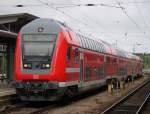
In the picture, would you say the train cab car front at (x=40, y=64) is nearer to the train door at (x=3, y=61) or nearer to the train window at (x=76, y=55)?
the train window at (x=76, y=55)

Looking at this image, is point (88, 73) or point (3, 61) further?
point (3, 61)

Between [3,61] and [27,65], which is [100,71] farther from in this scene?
[27,65]

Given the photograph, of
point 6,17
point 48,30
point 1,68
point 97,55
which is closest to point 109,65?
point 97,55

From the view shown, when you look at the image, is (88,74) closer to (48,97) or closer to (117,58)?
(48,97)

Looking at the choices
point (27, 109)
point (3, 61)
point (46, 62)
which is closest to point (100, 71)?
point (3, 61)

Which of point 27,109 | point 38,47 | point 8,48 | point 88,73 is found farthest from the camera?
point 8,48

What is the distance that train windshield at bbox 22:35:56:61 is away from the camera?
1809 cm

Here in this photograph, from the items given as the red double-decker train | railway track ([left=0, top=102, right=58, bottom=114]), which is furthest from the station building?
railway track ([left=0, top=102, right=58, bottom=114])

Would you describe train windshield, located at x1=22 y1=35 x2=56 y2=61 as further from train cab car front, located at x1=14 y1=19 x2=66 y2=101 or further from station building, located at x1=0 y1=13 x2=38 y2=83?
station building, located at x1=0 y1=13 x2=38 y2=83

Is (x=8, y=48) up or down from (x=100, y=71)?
up

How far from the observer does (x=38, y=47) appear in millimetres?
18266

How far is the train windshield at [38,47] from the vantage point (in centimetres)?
1809

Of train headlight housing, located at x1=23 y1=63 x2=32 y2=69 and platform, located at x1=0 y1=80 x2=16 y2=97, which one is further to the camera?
platform, located at x1=0 y1=80 x2=16 y2=97

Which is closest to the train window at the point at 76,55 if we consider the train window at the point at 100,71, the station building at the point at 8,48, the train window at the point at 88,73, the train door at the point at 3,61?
the train window at the point at 88,73
